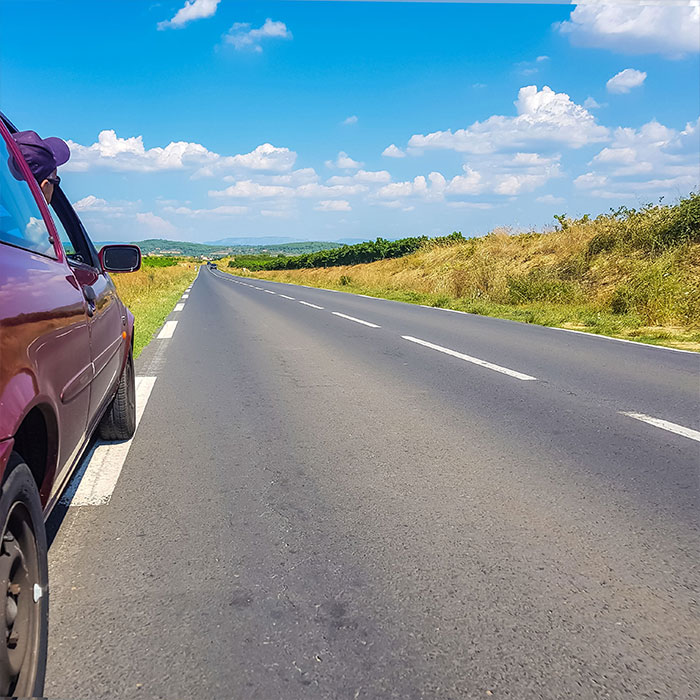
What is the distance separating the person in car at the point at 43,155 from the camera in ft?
9.57

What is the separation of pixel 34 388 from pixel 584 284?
2126 centimetres

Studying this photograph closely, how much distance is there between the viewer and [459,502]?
11.3 ft

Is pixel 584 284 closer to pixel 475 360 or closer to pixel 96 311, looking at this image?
pixel 475 360

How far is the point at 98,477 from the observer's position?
379 cm

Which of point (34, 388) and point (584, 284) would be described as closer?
point (34, 388)

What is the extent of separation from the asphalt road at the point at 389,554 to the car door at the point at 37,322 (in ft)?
2.19

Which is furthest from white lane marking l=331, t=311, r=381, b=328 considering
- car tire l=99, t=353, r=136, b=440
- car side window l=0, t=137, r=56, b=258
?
car side window l=0, t=137, r=56, b=258

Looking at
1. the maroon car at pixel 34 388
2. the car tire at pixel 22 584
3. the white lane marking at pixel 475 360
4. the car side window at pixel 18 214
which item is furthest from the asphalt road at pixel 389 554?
the car side window at pixel 18 214

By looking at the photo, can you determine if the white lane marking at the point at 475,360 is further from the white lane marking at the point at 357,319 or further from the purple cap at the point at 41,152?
the purple cap at the point at 41,152

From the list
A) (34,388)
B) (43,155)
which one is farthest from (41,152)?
(34,388)

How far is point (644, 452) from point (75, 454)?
3.61 metres

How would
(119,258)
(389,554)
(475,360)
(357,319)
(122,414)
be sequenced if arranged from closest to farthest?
(389,554)
(119,258)
(122,414)
(475,360)
(357,319)

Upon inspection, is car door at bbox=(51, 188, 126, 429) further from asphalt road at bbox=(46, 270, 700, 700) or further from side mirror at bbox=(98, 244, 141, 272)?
asphalt road at bbox=(46, 270, 700, 700)

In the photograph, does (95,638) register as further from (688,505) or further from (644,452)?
(644,452)
